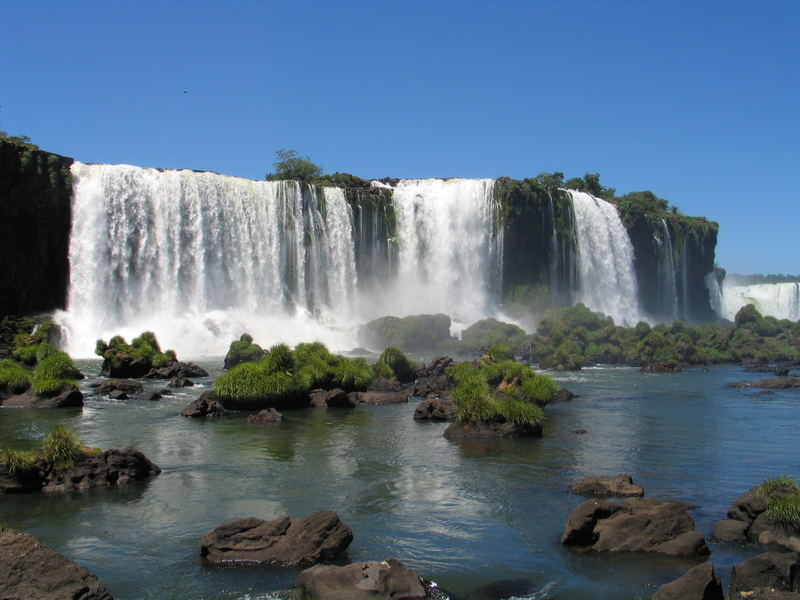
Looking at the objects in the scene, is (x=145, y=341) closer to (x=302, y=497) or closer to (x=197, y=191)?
(x=197, y=191)

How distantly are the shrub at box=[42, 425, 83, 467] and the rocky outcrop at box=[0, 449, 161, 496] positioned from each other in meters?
0.09

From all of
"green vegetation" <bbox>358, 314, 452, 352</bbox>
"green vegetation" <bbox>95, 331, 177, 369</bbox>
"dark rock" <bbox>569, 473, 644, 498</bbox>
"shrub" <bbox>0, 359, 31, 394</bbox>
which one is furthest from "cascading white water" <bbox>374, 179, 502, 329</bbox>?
"dark rock" <bbox>569, 473, 644, 498</bbox>

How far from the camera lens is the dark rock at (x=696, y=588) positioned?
8500 mm

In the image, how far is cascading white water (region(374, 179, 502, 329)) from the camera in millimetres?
67312

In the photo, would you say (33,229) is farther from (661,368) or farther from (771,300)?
(771,300)

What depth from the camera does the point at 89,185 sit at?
169 ft

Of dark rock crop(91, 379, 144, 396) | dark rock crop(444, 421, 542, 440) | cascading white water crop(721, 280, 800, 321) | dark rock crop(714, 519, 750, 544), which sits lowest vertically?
dark rock crop(714, 519, 750, 544)

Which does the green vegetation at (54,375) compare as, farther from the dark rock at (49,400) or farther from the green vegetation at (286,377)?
the green vegetation at (286,377)

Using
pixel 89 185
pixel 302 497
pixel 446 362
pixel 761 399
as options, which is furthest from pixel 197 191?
pixel 302 497

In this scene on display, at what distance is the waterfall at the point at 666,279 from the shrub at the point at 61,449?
253 ft

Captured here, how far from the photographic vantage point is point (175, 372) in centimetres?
3488

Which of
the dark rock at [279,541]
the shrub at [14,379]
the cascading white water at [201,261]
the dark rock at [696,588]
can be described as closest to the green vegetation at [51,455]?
the dark rock at [279,541]

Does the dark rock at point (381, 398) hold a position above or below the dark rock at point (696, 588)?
above

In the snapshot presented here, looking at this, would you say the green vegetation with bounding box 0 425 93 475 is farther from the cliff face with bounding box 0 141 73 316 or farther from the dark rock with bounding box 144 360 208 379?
the cliff face with bounding box 0 141 73 316
